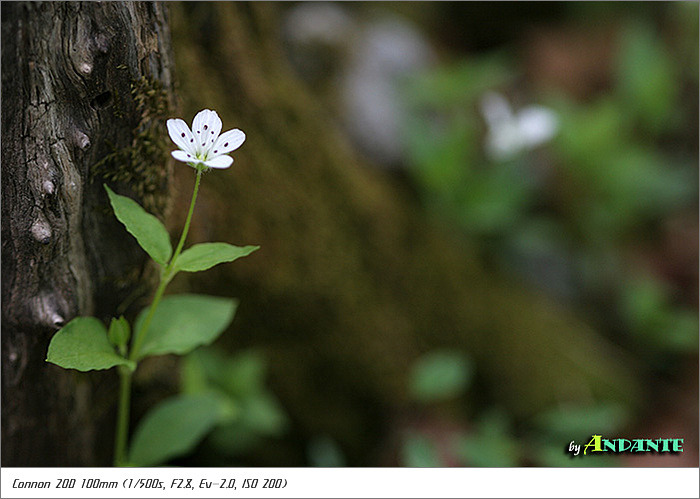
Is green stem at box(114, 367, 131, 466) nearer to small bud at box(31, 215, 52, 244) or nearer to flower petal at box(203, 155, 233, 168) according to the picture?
small bud at box(31, 215, 52, 244)

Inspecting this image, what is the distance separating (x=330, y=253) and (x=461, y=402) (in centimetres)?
58

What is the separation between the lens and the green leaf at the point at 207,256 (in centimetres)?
78

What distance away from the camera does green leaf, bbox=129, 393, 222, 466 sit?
1020mm

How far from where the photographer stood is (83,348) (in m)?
0.81

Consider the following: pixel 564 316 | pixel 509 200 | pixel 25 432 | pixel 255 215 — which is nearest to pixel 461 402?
pixel 564 316

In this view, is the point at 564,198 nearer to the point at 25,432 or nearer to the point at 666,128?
the point at 666,128

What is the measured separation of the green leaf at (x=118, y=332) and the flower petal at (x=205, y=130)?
0.29 metres

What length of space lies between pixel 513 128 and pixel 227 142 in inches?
49.8

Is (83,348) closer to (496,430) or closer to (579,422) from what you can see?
(496,430)

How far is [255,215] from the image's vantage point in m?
1.27

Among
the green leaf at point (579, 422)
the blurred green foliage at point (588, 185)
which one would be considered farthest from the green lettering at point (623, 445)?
the blurred green foliage at point (588, 185)

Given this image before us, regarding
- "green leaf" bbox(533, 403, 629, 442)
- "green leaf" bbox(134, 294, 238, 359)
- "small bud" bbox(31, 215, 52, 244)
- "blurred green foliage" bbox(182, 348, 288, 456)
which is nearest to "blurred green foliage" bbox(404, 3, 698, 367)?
"green leaf" bbox(533, 403, 629, 442)

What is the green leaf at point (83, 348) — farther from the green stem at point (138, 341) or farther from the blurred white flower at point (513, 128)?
the blurred white flower at point (513, 128)

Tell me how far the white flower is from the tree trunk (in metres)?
0.08
